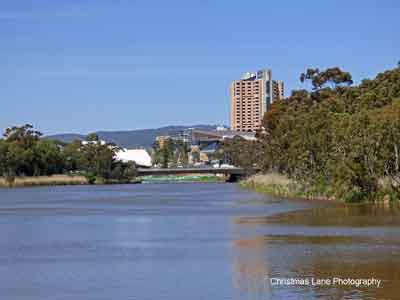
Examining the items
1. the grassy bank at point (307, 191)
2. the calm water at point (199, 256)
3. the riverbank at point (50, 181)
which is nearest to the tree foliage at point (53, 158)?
the riverbank at point (50, 181)

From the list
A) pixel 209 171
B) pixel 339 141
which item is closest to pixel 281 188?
pixel 339 141

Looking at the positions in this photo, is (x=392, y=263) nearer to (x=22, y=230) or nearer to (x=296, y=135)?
(x=22, y=230)

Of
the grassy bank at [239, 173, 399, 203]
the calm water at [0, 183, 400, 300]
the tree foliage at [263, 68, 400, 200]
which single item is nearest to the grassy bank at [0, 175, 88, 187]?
the grassy bank at [239, 173, 399, 203]

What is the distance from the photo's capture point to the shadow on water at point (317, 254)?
72.8 ft

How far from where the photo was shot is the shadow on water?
2220 cm

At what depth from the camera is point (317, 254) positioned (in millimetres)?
29562

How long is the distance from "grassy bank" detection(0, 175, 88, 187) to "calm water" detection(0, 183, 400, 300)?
346ft

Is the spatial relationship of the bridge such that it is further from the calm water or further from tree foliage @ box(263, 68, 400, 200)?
the calm water

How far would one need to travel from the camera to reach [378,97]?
7575 centimetres

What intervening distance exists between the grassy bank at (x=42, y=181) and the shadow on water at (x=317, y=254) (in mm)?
111546

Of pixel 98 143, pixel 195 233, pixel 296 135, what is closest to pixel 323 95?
pixel 296 135

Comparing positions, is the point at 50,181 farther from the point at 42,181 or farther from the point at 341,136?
the point at 341,136

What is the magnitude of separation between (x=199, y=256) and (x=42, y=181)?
132440 millimetres

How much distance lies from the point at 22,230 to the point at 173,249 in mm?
13139
